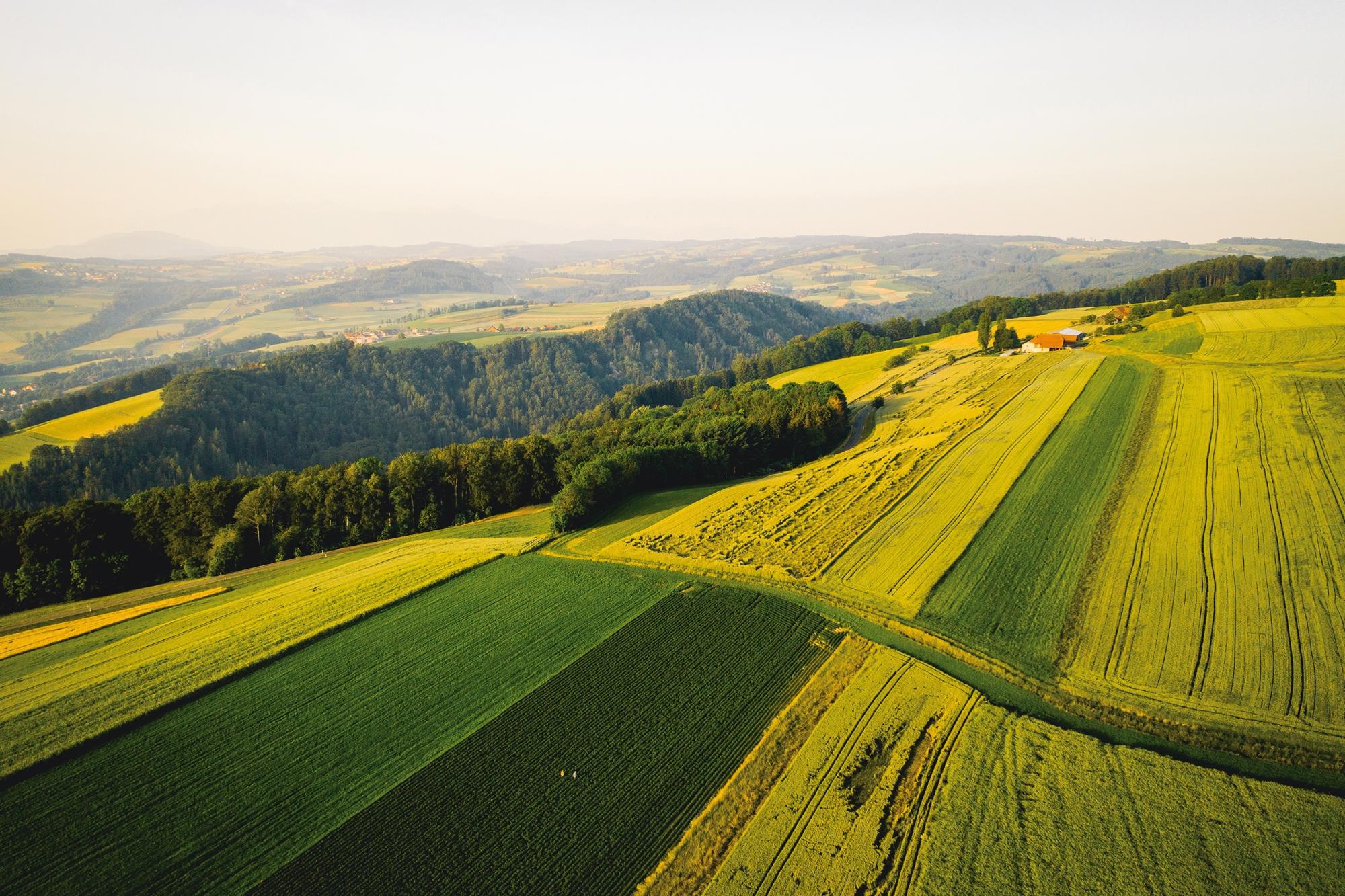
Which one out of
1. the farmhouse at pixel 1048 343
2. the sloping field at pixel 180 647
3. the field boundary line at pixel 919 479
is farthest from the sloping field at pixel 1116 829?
the farmhouse at pixel 1048 343

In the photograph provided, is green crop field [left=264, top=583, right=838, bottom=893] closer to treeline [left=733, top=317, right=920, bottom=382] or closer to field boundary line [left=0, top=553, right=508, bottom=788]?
field boundary line [left=0, top=553, right=508, bottom=788]

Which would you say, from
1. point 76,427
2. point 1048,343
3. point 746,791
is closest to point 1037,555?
point 746,791

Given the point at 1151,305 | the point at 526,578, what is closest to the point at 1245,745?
the point at 526,578

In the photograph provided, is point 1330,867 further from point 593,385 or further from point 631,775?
point 593,385

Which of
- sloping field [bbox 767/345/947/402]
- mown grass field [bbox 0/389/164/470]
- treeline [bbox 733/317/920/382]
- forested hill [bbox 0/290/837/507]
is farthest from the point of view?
treeline [bbox 733/317/920/382]

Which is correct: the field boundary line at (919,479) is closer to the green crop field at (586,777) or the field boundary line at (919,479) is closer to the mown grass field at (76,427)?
the green crop field at (586,777)

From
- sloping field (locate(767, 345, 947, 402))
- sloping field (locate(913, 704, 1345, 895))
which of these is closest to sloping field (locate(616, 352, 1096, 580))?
sloping field (locate(913, 704, 1345, 895))
